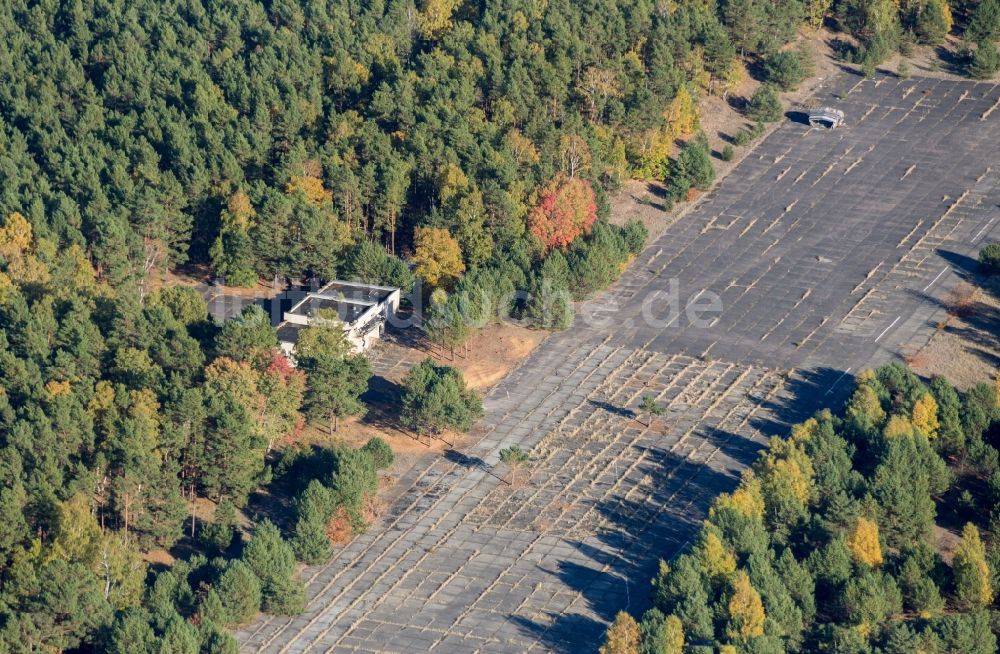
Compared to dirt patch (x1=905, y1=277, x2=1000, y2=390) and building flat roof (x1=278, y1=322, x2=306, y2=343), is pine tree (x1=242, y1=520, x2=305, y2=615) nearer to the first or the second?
building flat roof (x1=278, y1=322, x2=306, y2=343)

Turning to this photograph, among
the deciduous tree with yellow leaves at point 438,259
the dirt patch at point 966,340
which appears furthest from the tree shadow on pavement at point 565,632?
the deciduous tree with yellow leaves at point 438,259

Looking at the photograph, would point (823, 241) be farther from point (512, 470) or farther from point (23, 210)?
point (23, 210)

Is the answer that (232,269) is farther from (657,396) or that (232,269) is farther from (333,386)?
(657,396)

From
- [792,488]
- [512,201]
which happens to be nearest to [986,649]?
[792,488]

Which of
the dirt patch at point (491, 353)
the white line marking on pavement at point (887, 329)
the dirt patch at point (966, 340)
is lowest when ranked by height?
the dirt patch at point (966, 340)

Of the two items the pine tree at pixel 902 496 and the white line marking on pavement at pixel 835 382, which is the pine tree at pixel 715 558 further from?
the white line marking on pavement at pixel 835 382

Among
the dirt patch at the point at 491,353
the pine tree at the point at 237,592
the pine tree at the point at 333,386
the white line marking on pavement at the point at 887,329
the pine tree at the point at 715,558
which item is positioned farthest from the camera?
the white line marking on pavement at the point at 887,329

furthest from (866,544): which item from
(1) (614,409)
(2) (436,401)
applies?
(2) (436,401)
